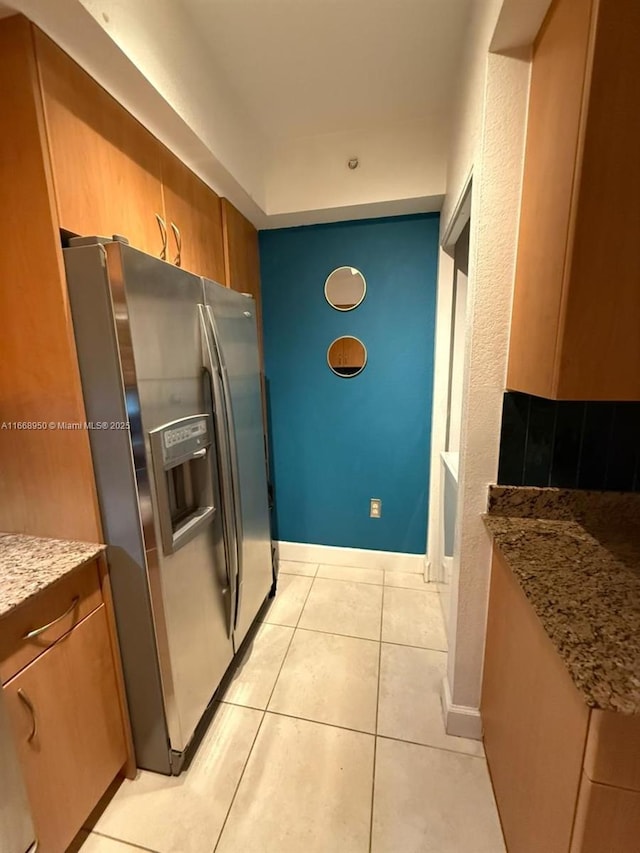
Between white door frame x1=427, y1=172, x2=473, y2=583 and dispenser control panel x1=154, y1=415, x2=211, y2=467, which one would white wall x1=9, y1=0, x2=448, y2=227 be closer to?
white door frame x1=427, y1=172, x2=473, y2=583

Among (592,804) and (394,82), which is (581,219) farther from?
(394,82)

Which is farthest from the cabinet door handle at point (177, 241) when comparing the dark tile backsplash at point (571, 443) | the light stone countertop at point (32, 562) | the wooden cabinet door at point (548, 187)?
the dark tile backsplash at point (571, 443)

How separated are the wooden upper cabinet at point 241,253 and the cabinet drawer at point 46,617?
4.80ft

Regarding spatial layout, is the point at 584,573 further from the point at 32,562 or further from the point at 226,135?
the point at 226,135

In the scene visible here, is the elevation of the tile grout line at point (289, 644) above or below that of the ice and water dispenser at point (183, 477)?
below

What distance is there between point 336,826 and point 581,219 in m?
1.73

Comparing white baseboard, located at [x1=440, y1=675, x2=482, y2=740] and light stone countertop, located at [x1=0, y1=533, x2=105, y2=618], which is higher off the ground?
light stone countertop, located at [x1=0, y1=533, x2=105, y2=618]

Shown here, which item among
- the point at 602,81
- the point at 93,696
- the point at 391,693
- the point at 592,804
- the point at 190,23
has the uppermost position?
the point at 190,23

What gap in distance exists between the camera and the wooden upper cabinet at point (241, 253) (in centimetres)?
183

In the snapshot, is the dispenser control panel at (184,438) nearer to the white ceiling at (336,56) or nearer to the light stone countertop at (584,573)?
the light stone countertop at (584,573)

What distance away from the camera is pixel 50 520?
1.07m

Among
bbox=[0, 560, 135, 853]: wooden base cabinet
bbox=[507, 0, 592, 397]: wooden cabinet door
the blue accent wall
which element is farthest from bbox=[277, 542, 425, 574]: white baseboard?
bbox=[507, 0, 592, 397]: wooden cabinet door

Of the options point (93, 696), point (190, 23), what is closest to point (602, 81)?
point (190, 23)

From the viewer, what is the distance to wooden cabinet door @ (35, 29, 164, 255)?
2.98 ft
